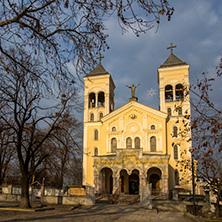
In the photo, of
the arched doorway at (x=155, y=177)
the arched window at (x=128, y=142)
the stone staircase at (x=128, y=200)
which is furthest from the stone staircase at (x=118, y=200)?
the arched window at (x=128, y=142)

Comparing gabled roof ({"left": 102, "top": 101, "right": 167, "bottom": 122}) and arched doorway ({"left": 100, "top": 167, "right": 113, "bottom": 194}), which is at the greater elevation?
gabled roof ({"left": 102, "top": 101, "right": 167, "bottom": 122})

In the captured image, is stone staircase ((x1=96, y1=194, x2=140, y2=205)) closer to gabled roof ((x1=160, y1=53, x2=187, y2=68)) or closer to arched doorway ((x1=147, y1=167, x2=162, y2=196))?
arched doorway ((x1=147, y1=167, x2=162, y2=196))

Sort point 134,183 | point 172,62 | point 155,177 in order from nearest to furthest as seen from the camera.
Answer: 1. point 155,177
2. point 134,183
3. point 172,62

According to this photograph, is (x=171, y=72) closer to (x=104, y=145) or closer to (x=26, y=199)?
(x=104, y=145)

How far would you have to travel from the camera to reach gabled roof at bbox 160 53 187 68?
38444 mm

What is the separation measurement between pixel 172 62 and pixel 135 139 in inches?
492

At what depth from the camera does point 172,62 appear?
39.6 metres

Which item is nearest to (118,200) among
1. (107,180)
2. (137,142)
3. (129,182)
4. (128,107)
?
(129,182)

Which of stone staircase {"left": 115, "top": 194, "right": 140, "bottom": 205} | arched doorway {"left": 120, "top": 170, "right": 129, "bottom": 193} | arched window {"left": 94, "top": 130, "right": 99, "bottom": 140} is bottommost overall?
stone staircase {"left": 115, "top": 194, "right": 140, "bottom": 205}

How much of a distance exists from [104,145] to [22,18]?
30.9 metres

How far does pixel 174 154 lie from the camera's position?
113ft

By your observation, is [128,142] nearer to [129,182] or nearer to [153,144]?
[153,144]

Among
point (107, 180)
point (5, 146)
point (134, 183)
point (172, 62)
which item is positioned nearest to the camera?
point (5, 146)


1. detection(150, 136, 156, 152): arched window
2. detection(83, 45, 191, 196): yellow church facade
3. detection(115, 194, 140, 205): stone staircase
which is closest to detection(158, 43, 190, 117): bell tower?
detection(83, 45, 191, 196): yellow church facade
